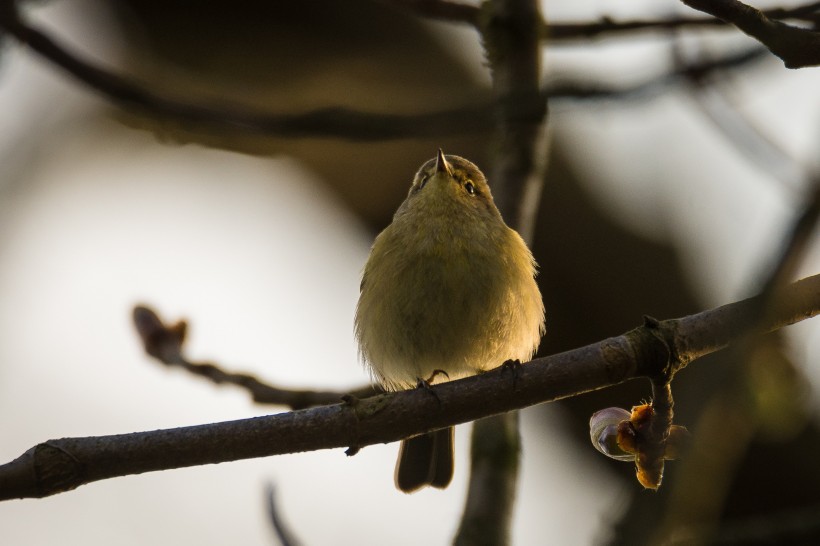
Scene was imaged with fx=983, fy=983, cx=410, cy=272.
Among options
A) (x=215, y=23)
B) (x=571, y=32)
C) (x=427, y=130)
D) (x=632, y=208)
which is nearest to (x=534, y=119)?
(x=427, y=130)

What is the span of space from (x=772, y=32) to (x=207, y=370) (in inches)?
100.0

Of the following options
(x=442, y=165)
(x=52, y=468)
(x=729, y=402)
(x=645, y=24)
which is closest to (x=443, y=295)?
(x=442, y=165)

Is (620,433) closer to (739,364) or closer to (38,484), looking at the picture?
(739,364)

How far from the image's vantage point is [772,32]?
2.14 meters

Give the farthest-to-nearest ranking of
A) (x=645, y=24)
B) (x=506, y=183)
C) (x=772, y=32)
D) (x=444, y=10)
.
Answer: (x=506, y=183) → (x=444, y=10) → (x=645, y=24) → (x=772, y=32)

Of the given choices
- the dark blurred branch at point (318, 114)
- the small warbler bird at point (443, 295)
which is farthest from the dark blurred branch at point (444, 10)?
the small warbler bird at point (443, 295)

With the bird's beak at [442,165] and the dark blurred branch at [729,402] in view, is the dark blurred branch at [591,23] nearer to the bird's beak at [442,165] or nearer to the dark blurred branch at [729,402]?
the bird's beak at [442,165]

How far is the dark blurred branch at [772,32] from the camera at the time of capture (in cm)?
214

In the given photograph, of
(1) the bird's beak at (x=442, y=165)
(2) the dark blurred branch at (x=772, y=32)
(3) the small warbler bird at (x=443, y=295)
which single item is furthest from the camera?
(1) the bird's beak at (x=442, y=165)

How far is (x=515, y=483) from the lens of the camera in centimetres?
340

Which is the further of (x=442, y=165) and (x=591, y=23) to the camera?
(x=442, y=165)

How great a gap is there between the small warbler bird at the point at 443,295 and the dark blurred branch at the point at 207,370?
39 cm

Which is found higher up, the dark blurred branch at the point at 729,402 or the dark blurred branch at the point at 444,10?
the dark blurred branch at the point at 444,10

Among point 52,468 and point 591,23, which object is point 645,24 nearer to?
point 591,23
